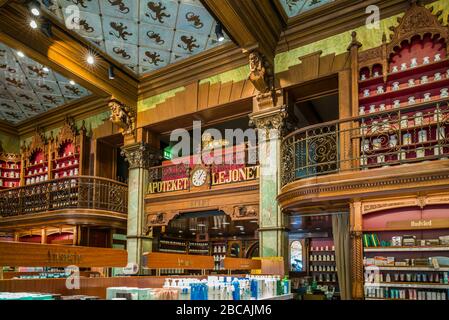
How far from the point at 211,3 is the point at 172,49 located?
2.87m

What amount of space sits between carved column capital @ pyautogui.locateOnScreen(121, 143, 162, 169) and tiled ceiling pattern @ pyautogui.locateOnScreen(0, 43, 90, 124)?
2240 mm

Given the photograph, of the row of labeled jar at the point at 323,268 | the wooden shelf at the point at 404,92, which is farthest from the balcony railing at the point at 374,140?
the row of labeled jar at the point at 323,268

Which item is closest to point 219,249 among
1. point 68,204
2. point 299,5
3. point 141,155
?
point 141,155

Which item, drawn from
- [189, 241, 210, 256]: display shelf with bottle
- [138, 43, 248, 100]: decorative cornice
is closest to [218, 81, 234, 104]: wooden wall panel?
[138, 43, 248, 100]: decorative cornice

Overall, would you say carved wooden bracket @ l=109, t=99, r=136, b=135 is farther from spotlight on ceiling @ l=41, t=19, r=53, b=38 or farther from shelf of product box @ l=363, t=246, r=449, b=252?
shelf of product box @ l=363, t=246, r=449, b=252

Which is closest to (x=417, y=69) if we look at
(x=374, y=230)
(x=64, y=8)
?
(x=374, y=230)

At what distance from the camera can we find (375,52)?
7.17m

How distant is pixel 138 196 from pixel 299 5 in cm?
563

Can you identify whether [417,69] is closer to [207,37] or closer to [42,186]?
[207,37]

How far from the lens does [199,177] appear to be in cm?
936

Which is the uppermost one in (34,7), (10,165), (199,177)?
(34,7)

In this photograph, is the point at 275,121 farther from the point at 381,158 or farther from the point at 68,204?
the point at 68,204

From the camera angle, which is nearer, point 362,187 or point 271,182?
point 362,187

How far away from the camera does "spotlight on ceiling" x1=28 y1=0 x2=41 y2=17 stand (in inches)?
294
